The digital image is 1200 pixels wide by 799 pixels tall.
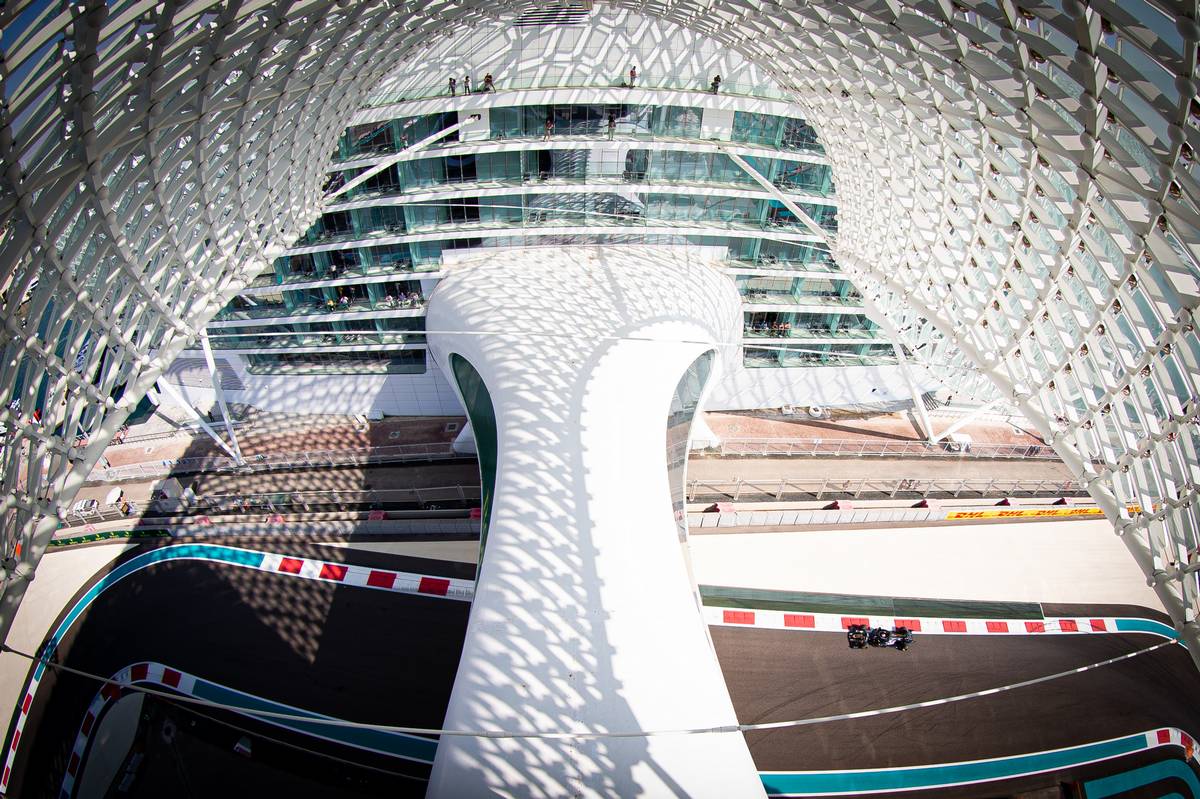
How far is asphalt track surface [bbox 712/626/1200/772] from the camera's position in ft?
57.4

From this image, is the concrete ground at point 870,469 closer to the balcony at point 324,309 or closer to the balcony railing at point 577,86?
the balcony railing at point 577,86

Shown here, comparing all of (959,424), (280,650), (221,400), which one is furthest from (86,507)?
(959,424)

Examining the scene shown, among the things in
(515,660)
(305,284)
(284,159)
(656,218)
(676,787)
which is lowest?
(676,787)

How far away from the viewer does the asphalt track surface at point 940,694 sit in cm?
1748

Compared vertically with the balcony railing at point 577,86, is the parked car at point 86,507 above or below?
below

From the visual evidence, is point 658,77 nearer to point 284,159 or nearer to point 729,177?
point 729,177

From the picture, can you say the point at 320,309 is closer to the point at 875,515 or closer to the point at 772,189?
the point at 772,189

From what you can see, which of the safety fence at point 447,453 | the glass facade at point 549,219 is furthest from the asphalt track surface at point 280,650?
the glass facade at point 549,219

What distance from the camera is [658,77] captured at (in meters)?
22.1

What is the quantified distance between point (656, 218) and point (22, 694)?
30.9 meters

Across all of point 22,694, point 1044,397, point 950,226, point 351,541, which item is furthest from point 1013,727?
point 22,694

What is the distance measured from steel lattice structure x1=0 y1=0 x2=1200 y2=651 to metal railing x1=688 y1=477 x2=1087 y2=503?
32.8 feet

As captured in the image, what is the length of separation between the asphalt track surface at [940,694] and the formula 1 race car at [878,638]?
26 cm

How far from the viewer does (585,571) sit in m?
13.3
